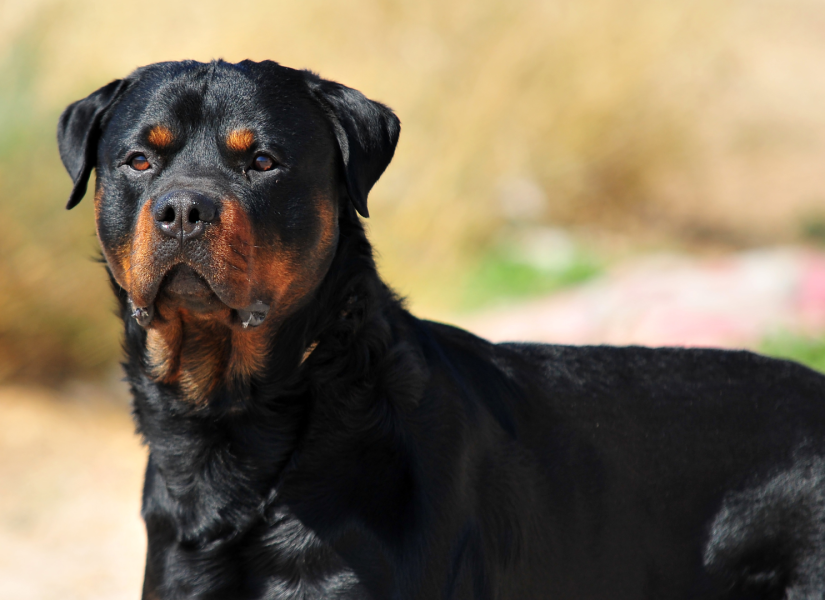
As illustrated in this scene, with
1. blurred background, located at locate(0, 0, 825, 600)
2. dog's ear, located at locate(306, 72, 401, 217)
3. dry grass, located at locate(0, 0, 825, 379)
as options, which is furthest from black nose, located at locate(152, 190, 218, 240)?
dry grass, located at locate(0, 0, 825, 379)

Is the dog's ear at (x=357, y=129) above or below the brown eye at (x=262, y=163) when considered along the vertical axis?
above

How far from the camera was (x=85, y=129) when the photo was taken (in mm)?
2746

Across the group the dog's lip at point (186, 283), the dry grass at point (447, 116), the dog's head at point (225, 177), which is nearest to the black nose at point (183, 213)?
the dog's head at point (225, 177)

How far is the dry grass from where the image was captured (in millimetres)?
6199

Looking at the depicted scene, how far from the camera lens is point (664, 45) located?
10.0 m

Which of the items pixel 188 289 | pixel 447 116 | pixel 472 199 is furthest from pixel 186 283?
pixel 472 199

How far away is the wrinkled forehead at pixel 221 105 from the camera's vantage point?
251 cm

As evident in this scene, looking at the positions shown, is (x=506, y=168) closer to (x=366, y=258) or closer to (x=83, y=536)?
(x=83, y=536)

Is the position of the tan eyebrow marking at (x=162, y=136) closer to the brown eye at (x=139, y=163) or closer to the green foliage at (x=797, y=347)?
the brown eye at (x=139, y=163)

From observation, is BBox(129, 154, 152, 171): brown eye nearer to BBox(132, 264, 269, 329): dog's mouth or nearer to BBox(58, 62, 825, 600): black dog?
BBox(58, 62, 825, 600): black dog

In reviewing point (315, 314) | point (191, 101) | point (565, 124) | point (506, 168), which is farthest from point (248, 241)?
point (565, 124)

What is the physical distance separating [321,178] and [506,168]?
23.8 feet

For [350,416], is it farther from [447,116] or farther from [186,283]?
[447,116]

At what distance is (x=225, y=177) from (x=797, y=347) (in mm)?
4723
